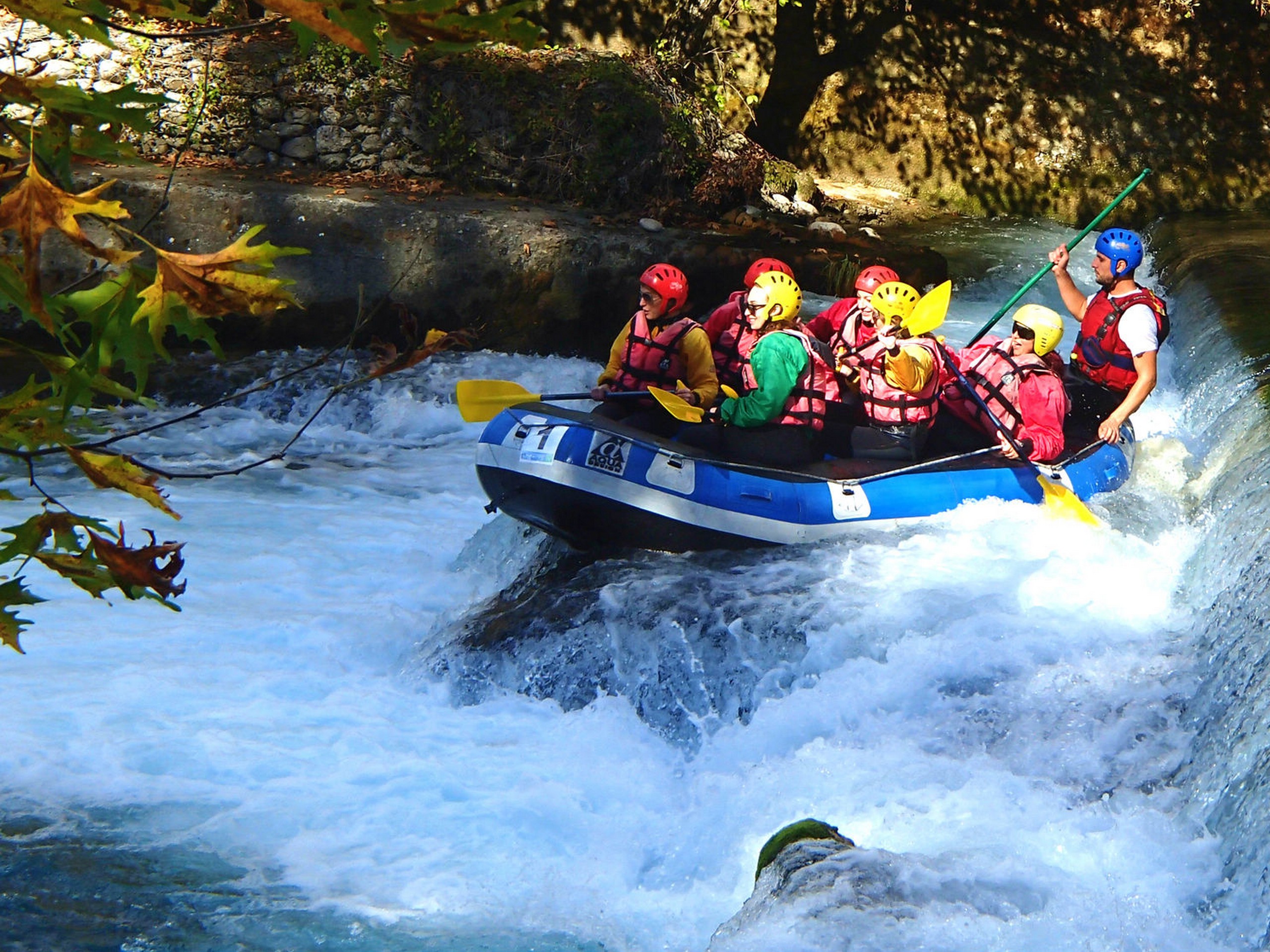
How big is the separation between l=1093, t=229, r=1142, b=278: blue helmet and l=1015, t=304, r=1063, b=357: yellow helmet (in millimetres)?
617

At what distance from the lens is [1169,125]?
1330 centimetres

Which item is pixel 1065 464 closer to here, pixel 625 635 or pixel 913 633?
pixel 913 633

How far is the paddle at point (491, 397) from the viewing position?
224 inches

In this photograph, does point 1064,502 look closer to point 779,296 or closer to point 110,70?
point 779,296

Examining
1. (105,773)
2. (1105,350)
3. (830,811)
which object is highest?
(1105,350)

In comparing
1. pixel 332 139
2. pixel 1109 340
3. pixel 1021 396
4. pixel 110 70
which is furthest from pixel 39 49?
pixel 1109 340

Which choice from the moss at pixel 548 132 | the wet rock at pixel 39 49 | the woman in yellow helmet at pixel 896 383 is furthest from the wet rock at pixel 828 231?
the wet rock at pixel 39 49

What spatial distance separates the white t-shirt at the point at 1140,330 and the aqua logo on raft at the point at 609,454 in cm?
275

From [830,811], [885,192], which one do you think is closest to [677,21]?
[885,192]

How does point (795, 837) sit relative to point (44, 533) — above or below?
below

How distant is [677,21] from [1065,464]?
28.5 ft

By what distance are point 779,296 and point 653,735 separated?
219 centimetres

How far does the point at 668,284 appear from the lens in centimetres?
569

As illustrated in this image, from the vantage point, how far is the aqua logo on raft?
532 centimetres
